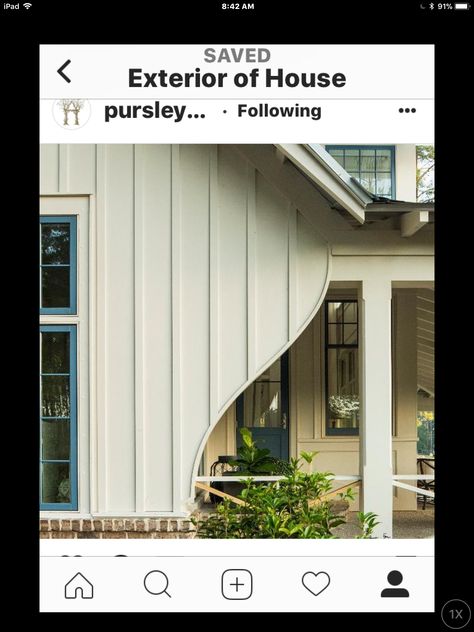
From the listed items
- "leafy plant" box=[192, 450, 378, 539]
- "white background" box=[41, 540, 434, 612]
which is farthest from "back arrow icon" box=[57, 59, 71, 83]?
"leafy plant" box=[192, 450, 378, 539]

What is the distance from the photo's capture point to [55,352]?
237 inches

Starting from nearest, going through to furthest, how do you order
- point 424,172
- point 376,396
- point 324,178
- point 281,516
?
point 281,516
point 324,178
point 376,396
point 424,172

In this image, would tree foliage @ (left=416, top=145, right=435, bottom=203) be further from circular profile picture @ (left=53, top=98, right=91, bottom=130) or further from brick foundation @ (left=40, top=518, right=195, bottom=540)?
circular profile picture @ (left=53, top=98, right=91, bottom=130)

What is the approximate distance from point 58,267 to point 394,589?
14.0 ft

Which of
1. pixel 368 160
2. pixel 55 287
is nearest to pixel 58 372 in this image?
pixel 55 287

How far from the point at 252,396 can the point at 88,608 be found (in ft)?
26.6

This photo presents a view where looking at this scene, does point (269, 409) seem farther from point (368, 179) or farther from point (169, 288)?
point (169, 288)

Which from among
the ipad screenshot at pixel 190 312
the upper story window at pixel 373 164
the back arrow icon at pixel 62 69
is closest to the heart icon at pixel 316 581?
the back arrow icon at pixel 62 69

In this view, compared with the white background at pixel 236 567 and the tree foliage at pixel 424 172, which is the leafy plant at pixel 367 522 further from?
the tree foliage at pixel 424 172

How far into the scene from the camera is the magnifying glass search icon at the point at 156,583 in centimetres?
245
